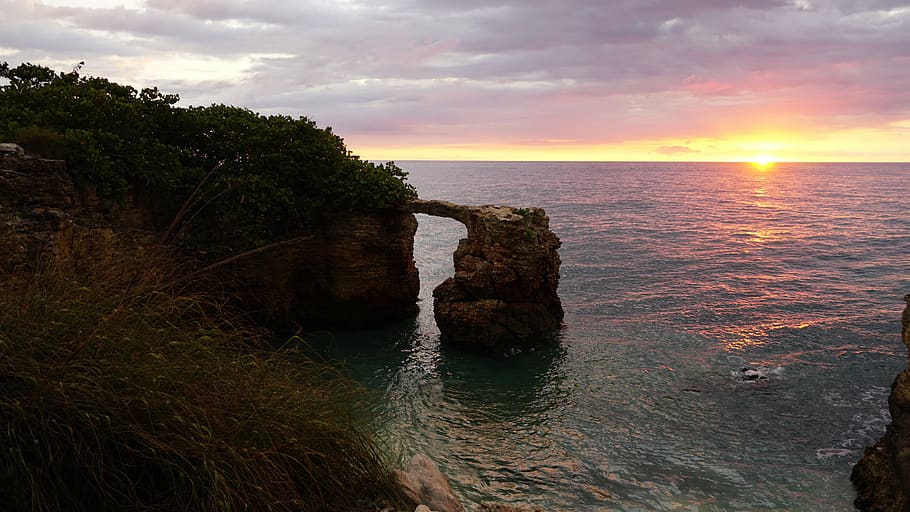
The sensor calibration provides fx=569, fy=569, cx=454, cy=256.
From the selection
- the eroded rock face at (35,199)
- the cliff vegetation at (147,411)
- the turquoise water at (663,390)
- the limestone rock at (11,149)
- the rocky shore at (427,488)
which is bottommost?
the turquoise water at (663,390)

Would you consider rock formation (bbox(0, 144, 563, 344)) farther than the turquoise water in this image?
Yes

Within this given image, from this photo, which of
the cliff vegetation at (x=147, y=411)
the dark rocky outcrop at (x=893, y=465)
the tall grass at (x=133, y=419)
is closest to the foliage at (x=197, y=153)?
the cliff vegetation at (x=147, y=411)

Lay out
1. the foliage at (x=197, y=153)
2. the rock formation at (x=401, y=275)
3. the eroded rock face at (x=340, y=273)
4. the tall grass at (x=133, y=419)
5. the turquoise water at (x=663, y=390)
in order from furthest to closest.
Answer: the eroded rock face at (x=340, y=273) → the rock formation at (x=401, y=275) → the foliage at (x=197, y=153) → the turquoise water at (x=663, y=390) → the tall grass at (x=133, y=419)

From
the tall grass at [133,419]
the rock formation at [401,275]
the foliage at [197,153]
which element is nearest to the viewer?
the tall grass at [133,419]

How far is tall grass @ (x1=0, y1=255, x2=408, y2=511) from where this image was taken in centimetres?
440

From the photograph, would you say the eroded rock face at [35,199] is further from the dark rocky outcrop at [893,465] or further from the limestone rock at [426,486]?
the dark rocky outcrop at [893,465]

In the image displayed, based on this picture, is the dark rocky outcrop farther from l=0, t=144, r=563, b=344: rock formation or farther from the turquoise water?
l=0, t=144, r=563, b=344: rock formation

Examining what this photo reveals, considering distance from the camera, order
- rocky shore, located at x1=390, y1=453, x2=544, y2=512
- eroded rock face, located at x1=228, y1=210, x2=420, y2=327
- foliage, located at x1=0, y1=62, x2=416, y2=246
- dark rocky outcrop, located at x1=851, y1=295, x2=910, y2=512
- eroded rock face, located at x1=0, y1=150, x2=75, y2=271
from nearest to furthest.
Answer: rocky shore, located at x1=390, y1=453, x2=544, y2=512, dark rocky outcrop, located at x1=851, y1=295, x2=910, y2=512, eroded rock face, located at x1=0, y1=150, x2=75, y2=271, foliage, located at x1=0, y1=62, x2=416, y2=246, eroded rock face, located at x1=228, y1=210, x2=420, y2=327

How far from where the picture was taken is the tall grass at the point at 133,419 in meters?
4.40

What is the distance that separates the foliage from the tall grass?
42.6ft

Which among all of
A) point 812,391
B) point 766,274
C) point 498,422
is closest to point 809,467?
point 812,391

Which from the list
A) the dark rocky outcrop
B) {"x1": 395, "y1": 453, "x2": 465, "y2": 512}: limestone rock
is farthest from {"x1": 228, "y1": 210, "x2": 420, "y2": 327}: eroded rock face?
the dark rocky outcrop

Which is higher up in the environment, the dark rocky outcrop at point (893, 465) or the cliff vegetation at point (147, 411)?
the cliff vegetation at point (147, 411)

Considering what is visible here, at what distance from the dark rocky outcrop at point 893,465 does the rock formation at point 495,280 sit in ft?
40.3
